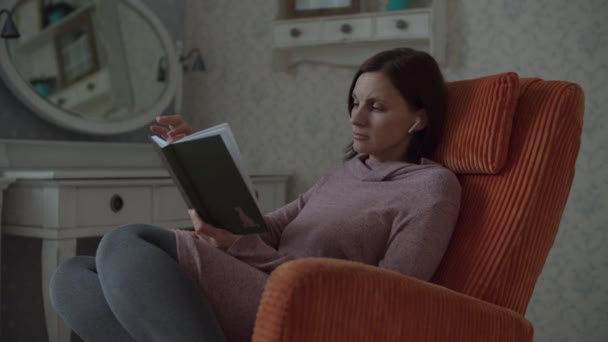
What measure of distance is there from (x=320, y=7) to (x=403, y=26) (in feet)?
1.08

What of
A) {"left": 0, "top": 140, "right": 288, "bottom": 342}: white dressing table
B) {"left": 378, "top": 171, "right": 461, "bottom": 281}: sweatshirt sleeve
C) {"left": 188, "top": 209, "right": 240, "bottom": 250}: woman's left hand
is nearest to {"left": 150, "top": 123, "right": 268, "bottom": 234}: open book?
{"left": 188, "top": 209, "right": 240, "bottom": 250}: woman's left hand

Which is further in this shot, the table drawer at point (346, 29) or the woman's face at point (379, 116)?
the table drawer at point (346, 29)

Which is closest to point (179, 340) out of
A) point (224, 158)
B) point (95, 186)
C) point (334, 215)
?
point (224, 158)

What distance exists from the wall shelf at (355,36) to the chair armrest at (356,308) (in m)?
1.36

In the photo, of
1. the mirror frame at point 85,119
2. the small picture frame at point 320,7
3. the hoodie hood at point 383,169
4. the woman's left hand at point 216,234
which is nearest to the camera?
the woman's left hand at point 216,234

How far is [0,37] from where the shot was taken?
199 cm

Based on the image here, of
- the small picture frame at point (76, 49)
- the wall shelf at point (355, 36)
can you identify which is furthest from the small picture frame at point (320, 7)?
the small picture frame at point (76, 49)

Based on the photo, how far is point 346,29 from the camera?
2.38 meters

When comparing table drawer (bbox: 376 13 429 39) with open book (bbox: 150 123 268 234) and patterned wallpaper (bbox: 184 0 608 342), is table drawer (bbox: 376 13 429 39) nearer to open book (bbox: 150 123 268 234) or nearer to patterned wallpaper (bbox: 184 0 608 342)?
patterned wallpaper (bbox: 184 0 608 342)

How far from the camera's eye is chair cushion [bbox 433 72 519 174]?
129 centimetres

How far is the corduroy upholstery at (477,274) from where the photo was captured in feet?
2.99

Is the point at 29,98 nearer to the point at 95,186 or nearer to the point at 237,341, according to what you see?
the point at 95,186

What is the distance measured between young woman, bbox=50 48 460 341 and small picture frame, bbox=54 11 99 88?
949 mm

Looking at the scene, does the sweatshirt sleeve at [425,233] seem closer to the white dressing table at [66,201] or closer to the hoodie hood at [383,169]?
the hoodie hood at [383,169]
